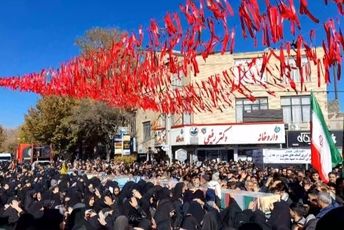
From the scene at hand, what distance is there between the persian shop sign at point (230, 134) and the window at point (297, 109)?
9.58 ft

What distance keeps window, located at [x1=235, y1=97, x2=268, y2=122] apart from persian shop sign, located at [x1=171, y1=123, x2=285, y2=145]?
7.29 feet

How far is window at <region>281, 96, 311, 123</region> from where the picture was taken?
41.6 meters

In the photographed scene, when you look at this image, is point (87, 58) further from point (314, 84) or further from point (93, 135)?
point (93, 135)

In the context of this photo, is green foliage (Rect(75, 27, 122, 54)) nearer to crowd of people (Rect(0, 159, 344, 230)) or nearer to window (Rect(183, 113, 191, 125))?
window (Rect(183, 113, 191, 125))

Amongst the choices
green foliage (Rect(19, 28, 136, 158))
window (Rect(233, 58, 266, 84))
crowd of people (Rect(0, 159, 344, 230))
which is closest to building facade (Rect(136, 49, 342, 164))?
window (Rect(233, 58, 266, 84))

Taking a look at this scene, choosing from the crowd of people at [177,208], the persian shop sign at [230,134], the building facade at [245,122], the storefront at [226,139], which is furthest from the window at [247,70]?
the crowd of people at [177,208]

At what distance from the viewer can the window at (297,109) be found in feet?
136

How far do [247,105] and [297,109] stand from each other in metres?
4.51

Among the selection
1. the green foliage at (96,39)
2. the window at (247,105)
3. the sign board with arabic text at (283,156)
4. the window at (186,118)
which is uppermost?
the green foliage at (96,39)

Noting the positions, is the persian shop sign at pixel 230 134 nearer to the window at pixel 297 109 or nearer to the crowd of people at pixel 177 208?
the window at pixel 297 109

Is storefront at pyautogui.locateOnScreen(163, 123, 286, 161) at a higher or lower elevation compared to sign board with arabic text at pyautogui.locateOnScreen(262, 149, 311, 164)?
higher

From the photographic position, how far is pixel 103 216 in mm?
9734

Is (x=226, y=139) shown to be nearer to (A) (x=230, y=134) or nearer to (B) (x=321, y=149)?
(A) (x=230, y=134)

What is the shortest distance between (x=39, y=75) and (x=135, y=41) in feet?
15.5
